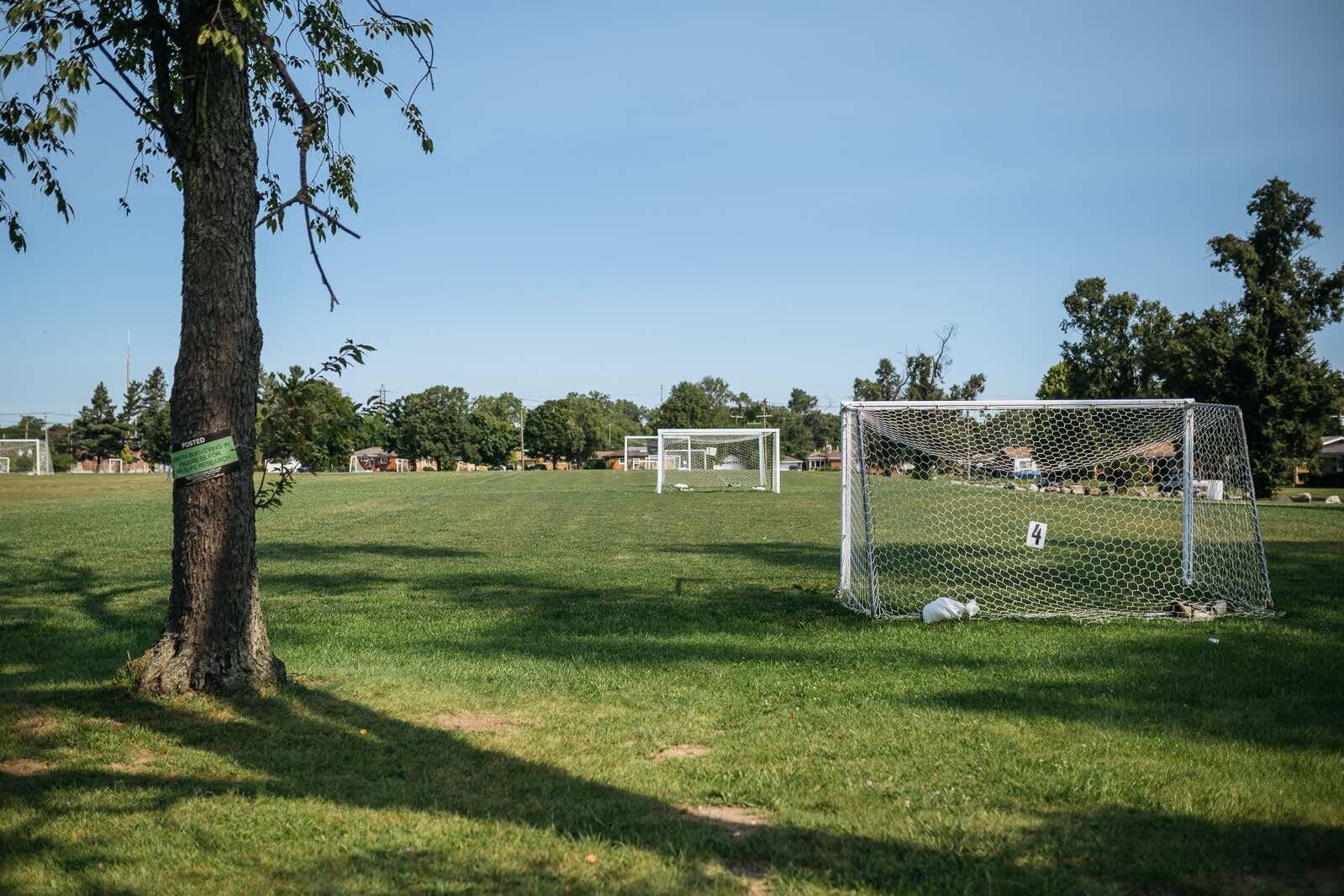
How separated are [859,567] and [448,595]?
16.0 ft

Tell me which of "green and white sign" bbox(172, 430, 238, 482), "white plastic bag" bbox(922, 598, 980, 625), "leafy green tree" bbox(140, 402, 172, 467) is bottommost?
"white plastic bag" bbox(922, 598, 980, 625)

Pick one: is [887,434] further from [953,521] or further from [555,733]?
[953,521]

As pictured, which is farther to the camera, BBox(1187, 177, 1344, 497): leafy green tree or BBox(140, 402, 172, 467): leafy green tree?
BBox(140, 402, 172, 467): leafy green tree

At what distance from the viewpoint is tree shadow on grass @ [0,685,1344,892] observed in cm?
326

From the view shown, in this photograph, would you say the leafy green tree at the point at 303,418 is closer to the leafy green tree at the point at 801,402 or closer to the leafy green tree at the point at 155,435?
the leafy green tree at the point at 155,435

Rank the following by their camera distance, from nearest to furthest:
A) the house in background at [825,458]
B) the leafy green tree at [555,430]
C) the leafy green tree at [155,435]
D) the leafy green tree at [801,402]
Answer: the leafy green tree at [155,435] < the leafy green tree at [555,430] < the house in background at [825,458] < the leafy green tree at [801,402]

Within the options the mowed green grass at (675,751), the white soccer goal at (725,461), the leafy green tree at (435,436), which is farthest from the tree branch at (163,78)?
the leafy green tree at (435,436)

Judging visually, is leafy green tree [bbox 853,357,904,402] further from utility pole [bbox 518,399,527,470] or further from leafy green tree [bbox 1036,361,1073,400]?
utility pole [bbox 518,399,527,470]

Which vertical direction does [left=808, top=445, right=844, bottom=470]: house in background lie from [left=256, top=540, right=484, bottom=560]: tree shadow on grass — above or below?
above

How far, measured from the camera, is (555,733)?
5.10 metres

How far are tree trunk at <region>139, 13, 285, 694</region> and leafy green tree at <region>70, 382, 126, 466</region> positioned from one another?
374 feet

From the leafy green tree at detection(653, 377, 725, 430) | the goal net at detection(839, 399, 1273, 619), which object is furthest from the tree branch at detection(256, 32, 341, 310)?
the leafy green tree at detection(653, 377, 725, 430)

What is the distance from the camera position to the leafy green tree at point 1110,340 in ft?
200

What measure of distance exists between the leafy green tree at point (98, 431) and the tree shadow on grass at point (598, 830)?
378ft
